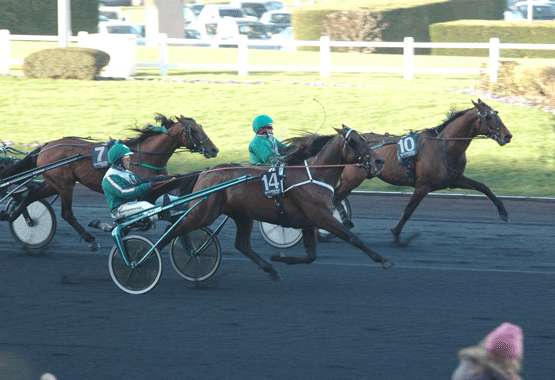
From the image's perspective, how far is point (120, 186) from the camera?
6996mm

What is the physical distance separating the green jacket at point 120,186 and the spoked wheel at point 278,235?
6.51 ft

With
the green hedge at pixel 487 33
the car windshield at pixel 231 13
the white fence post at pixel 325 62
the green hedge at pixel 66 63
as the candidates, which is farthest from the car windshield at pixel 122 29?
the white fence post at pixel 325 62

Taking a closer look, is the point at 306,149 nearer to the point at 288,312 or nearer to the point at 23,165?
the point at 288,312

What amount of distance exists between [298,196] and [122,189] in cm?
158

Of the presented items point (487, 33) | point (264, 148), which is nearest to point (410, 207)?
point (264, 148)

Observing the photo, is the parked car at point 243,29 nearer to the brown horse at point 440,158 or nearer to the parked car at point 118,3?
the parked car at point 118,3

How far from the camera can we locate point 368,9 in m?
30.1

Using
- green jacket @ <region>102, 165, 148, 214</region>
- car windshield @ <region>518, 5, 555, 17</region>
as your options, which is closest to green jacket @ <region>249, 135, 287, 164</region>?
green jacket @ <region>102, 165, 148, 214</region>

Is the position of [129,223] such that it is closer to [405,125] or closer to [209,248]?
[209,248]

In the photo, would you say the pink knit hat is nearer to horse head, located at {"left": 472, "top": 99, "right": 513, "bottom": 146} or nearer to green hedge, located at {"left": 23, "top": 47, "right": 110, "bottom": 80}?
horse head, located at {"left": 472, "top": 99, "right": 513, "bottom": 146}

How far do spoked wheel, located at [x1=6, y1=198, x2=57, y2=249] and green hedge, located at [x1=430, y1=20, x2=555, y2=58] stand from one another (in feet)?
72.8

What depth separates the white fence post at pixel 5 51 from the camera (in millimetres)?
21391

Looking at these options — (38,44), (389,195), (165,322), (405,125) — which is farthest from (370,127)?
(38,44)

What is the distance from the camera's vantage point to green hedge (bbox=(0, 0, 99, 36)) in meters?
25.2
